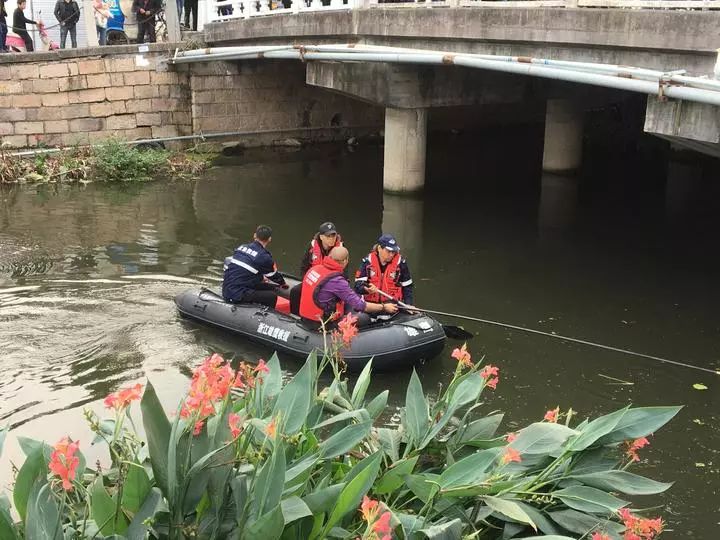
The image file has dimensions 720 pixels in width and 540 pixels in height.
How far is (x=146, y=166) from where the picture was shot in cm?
1692

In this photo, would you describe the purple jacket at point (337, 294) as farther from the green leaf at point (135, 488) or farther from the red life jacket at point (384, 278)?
the green leaf at point (135, 488)

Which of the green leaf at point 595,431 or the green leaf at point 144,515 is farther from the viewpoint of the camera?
the green leaf at point 595,431

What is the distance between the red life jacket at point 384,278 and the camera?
328 inches

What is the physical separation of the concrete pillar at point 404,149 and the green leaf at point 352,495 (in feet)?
38.4

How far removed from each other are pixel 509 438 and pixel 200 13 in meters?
16.5

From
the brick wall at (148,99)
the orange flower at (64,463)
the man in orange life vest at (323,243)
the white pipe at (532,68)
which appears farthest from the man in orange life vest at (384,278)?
the brick wall at (148,99)

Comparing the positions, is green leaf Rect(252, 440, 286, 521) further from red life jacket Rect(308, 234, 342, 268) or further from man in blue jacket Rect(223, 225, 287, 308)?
man in blue jacket Rect(223, 225, 287, 308)

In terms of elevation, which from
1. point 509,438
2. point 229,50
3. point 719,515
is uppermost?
point 229,50

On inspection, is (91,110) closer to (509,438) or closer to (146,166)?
Answer: (146,166)

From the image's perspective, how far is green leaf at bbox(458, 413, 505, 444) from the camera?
464 cm

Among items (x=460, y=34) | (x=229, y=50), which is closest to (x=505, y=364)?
(x=460, y=34)

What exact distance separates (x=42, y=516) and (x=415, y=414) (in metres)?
2.07

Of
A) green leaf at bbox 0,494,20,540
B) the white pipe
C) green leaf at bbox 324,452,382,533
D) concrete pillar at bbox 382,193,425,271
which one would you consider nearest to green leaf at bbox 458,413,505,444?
green leaf at bbox 324,452,382,533

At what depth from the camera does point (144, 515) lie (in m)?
3.39
